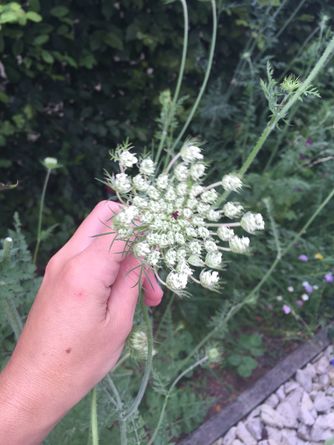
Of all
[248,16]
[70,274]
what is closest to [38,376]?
[70,274]

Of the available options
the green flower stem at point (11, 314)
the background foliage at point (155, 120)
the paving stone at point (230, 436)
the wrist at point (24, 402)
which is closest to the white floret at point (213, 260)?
the wrist at point (24, 402)

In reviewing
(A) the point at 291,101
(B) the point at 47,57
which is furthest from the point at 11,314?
(B) the point at 47,57

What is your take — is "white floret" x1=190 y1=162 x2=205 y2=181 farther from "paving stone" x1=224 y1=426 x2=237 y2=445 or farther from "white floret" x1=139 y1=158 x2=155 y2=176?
"paving stone" x1=224 y1=426 x2=237 y2=445

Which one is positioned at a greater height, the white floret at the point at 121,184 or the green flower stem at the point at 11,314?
the white floret at the point at 121,184

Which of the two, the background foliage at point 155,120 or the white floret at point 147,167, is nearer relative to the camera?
the white floret at point 147,167

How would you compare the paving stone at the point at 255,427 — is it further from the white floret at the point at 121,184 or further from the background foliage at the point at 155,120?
the white floret at the point at 121,184

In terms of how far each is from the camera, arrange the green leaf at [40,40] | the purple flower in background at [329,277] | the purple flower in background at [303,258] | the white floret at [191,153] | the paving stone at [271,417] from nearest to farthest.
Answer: the white floret at [191,153], the green leaf at [40,40], the paving stone at [271,417], the purple flower in background at [329,277], the purple flower in background at [303,258]

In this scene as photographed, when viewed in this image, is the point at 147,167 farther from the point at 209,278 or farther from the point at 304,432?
the point at 304,432

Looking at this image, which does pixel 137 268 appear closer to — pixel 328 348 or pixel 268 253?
pixel 268 253
